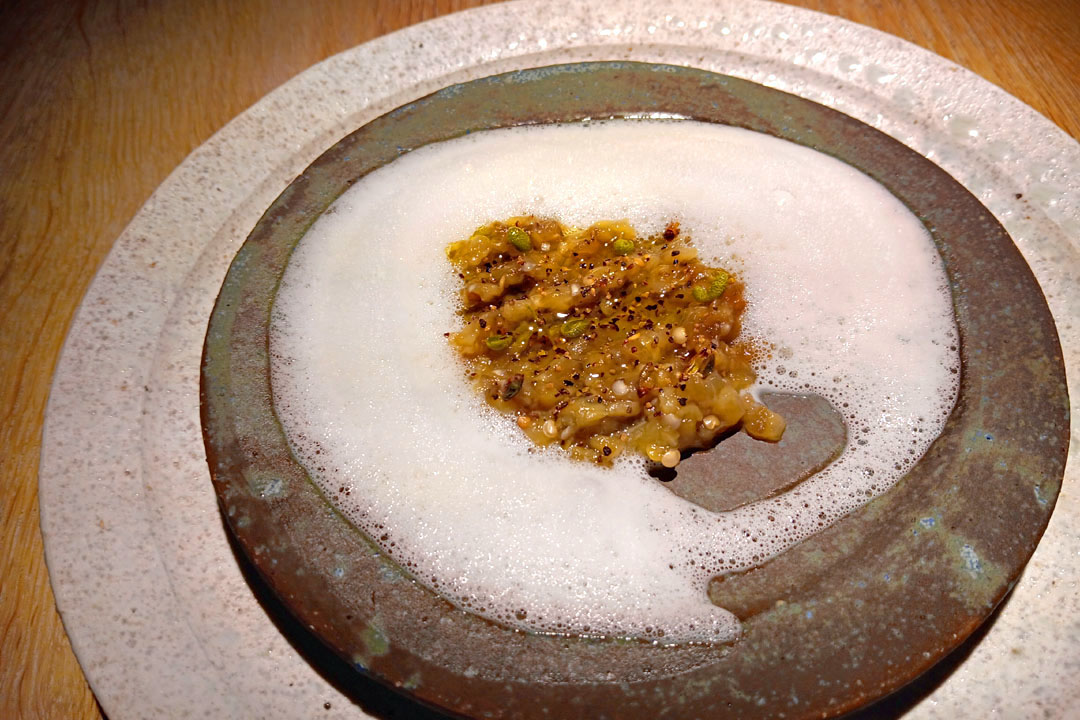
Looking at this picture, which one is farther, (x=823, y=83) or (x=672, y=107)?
(x=823, y=83)

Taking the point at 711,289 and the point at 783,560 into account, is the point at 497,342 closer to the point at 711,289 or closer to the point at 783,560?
the point at 711,289

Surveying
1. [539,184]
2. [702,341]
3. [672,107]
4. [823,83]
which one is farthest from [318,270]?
[823,83]

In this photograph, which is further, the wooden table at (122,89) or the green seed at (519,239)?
the wooden table at (122,89)

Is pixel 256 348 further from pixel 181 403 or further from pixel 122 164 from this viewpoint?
pixel 122 164

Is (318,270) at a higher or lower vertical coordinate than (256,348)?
higher

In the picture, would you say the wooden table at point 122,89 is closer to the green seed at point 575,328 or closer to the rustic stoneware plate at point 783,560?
the rustic stoneware plate at point 783,560

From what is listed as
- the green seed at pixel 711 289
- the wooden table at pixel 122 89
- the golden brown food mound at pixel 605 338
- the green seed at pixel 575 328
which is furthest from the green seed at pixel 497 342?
the wooden table at pixel 122 89
